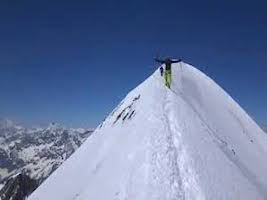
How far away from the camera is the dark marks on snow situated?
45394 millimetres

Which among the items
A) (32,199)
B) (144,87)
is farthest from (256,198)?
(32,199)

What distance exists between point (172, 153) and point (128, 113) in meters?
14.9

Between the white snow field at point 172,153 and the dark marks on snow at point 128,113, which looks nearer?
the white snow field at point 172,153

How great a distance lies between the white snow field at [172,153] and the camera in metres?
29.7

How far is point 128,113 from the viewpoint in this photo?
4638 centimetres

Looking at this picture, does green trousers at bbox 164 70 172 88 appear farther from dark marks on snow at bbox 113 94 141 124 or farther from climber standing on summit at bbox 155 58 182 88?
dark marks on snow at bbox 113 94 141 124

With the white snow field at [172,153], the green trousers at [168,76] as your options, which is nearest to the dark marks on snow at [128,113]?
the white snow field at [172,153]

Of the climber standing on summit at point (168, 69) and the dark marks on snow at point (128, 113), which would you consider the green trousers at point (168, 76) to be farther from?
the dark marks on snow at point (128, 113)

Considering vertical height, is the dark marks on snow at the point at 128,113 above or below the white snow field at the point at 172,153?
above

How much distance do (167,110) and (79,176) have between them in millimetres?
12632

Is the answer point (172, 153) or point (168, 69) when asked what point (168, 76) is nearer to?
point (168, 69)

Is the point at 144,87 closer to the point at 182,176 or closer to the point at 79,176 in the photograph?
the point at 79,176

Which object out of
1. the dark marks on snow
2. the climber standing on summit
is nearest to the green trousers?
the climber standing on summit

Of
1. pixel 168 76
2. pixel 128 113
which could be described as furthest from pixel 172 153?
pixel 168 76
